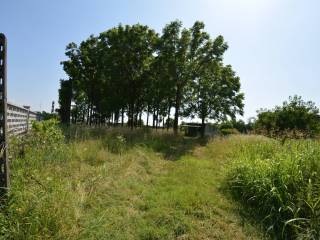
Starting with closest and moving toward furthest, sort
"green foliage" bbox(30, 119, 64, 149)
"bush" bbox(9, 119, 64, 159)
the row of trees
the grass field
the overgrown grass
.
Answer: the grass field < the overgrown grass < "bush" bbox(9, 119, 64, 159) < "green foliage" bbox(30, 119, 64, 149) < the row of trees

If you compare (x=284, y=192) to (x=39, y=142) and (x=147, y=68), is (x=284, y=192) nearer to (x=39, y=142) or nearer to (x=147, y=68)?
(x=39, y=142)

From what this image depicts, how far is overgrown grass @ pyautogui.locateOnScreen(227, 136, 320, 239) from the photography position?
407 cm

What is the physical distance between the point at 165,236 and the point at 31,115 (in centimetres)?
1097

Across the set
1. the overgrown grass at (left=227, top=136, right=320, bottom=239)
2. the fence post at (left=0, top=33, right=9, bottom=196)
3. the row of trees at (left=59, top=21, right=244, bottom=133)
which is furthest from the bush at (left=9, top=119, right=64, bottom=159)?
the row of trees at (left=59, top=21, right=244, bottom=133)

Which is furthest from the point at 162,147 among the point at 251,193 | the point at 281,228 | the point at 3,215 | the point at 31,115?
the point at 3,215

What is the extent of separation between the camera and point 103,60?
77.0 ft

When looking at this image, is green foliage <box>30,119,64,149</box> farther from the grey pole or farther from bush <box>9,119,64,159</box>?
the grey pole

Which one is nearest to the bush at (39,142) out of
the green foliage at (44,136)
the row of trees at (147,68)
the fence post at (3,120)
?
the green foliage at (44,136)

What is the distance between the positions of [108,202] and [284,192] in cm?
279

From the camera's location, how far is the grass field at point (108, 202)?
3436 millimetres

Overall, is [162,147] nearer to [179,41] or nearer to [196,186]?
[196,186]

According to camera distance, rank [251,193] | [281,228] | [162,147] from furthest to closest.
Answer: [162,147], [251,193], [281,228]

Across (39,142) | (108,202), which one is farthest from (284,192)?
(39,142)

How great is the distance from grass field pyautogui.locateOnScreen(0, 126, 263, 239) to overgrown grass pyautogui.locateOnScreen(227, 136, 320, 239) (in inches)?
14.4
